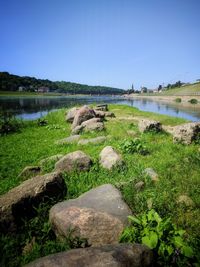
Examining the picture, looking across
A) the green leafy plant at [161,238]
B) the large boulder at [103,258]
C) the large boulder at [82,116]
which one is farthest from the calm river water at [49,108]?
the large boulder at [103,258]

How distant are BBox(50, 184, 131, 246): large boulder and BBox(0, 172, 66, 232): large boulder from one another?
82 cm

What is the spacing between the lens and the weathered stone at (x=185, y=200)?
6371 millimetres

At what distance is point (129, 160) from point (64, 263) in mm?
6711

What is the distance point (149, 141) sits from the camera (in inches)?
515

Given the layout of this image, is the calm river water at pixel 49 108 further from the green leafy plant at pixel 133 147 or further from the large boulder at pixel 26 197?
the large boulder at pixel 26 197

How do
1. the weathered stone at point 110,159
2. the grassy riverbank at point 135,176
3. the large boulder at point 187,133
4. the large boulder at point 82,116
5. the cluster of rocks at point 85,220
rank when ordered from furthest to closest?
1. the large boulder at point 82,116
2. the large boulder at point 187,133
3. the weathered stone at point 110,159
4. the grassy riverbank at point 135,176
5. the cluster of rocks at point 85,220

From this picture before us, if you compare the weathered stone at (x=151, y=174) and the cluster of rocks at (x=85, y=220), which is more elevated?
the cluster of rocks at (x=85, y=220)

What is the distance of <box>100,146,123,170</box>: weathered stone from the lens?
29.4 ft

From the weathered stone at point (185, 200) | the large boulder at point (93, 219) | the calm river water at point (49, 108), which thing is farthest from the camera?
the calm river water at point (49, 108)

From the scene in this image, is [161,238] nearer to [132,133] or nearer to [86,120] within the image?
[132,133]

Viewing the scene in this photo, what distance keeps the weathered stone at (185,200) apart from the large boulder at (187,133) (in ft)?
19.2

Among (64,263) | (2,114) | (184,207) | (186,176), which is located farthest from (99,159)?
(2,114)

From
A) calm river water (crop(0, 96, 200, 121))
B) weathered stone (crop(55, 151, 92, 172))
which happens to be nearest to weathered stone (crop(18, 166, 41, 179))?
weathered stone (crop(55, 151, 92, 172))

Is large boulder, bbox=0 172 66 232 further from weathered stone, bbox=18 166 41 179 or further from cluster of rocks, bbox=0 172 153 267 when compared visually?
weathered stone, bbox=18 166 41 179
